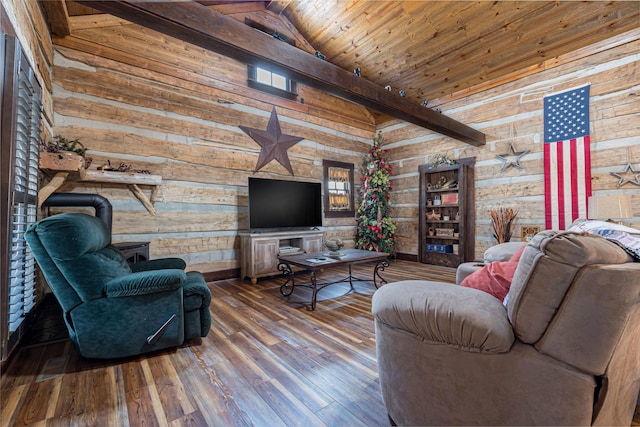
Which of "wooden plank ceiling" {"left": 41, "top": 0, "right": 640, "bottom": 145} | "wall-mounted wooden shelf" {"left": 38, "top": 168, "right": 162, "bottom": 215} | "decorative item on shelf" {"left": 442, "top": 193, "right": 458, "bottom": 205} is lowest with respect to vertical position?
"decorative item on shelf" {"left": 442, "top": 193, "right": 458, "bottom": 205}

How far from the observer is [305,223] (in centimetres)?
486

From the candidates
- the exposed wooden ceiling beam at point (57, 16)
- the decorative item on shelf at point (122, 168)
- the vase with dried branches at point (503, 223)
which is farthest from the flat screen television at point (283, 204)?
the vase with dried branches at point (503, 223)

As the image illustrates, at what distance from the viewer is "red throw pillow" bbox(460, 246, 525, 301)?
4.24ft

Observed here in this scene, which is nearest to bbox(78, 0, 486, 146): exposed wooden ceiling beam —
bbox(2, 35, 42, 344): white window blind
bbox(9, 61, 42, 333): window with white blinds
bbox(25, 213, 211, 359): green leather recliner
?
bbox(2, 35, 42, 344): white window blind

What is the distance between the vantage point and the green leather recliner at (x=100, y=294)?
1.66 meters

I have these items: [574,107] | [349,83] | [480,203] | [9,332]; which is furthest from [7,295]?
[574,107]

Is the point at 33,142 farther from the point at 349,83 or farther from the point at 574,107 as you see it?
the point at 574,107

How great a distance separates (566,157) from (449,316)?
176 inches

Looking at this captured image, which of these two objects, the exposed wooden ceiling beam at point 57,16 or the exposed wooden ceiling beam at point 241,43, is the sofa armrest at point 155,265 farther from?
the exposed wooden ceiling beam at point 57,16

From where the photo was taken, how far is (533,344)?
986 mm

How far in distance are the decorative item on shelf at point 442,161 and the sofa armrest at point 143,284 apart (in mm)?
5006

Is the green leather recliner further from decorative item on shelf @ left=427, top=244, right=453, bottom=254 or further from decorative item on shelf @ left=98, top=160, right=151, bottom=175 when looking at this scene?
decorative item on shelf @ left=427, top=244, right=453, bottom=254

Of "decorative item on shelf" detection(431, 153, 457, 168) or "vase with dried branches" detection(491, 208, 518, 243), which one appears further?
"decorative item on shelf" detection(431, 153, 457, 168)

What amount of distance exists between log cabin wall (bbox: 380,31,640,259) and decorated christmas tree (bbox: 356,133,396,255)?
381 mm
